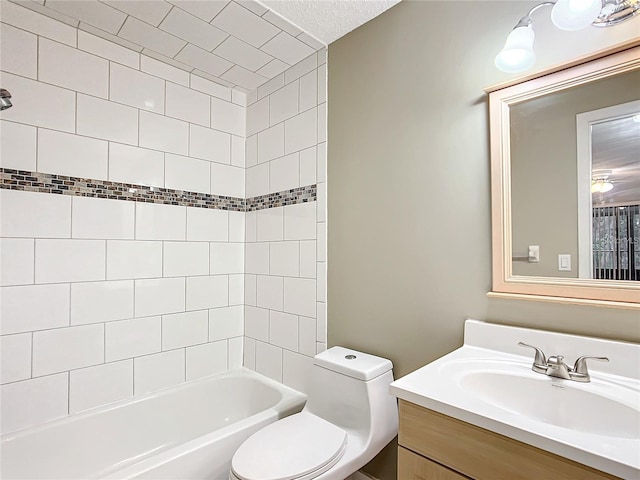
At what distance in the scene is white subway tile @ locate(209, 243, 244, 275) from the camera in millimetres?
2286

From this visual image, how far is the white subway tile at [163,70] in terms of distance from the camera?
2.00 metres

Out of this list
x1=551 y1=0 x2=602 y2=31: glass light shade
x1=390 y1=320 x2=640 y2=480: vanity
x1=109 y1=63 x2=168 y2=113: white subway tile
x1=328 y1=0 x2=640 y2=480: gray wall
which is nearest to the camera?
x1=390 y1=320 x2=640 y2=480: vanity

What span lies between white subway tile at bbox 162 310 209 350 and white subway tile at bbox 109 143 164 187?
81 cm

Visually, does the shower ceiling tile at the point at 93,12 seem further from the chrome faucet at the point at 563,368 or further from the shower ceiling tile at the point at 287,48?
the chrome faucet at the point at 563,368

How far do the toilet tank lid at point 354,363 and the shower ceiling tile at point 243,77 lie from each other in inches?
68.5

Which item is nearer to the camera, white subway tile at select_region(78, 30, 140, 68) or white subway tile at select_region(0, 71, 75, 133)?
white subway tile at select_region(0, 71, 75, 133)

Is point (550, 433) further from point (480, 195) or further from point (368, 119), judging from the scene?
point (368, 119)

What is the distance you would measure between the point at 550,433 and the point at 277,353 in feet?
5.38

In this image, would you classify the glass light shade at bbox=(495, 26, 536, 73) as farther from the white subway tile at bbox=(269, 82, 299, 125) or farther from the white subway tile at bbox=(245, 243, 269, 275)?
the white subway tile at bbox=(245, 243, 269, 275)

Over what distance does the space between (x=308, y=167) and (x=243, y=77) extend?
0.78 metres

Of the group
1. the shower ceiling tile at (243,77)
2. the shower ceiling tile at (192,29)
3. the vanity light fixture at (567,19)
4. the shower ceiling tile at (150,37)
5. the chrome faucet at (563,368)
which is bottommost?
the chrome faucet at (563,368)

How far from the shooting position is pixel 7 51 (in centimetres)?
159

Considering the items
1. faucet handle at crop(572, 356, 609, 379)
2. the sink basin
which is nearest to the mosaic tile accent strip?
the sink basin

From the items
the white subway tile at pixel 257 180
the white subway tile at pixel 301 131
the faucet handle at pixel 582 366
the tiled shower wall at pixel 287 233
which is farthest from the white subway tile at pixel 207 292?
the faucet handle at pixel 582 366
